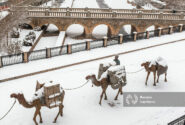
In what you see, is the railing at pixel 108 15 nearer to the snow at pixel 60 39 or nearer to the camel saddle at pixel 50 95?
the snow at pixel 60 39

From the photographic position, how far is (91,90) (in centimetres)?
1184

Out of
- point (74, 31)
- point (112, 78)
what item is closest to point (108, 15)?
point (74, 31)

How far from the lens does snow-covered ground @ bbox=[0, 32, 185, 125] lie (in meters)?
9.80

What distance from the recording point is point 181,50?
17.9 meters

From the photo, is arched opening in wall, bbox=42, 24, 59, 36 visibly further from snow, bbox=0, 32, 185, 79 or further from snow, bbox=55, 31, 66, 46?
snow, bbox=0, 32, 185, 79

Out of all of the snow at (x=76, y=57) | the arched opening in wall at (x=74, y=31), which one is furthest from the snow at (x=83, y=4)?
the snow at (x=76, y=57)

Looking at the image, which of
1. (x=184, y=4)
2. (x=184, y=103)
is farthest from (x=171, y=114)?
(x=184, y=4)

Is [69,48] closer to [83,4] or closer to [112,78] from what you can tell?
[112,78]
